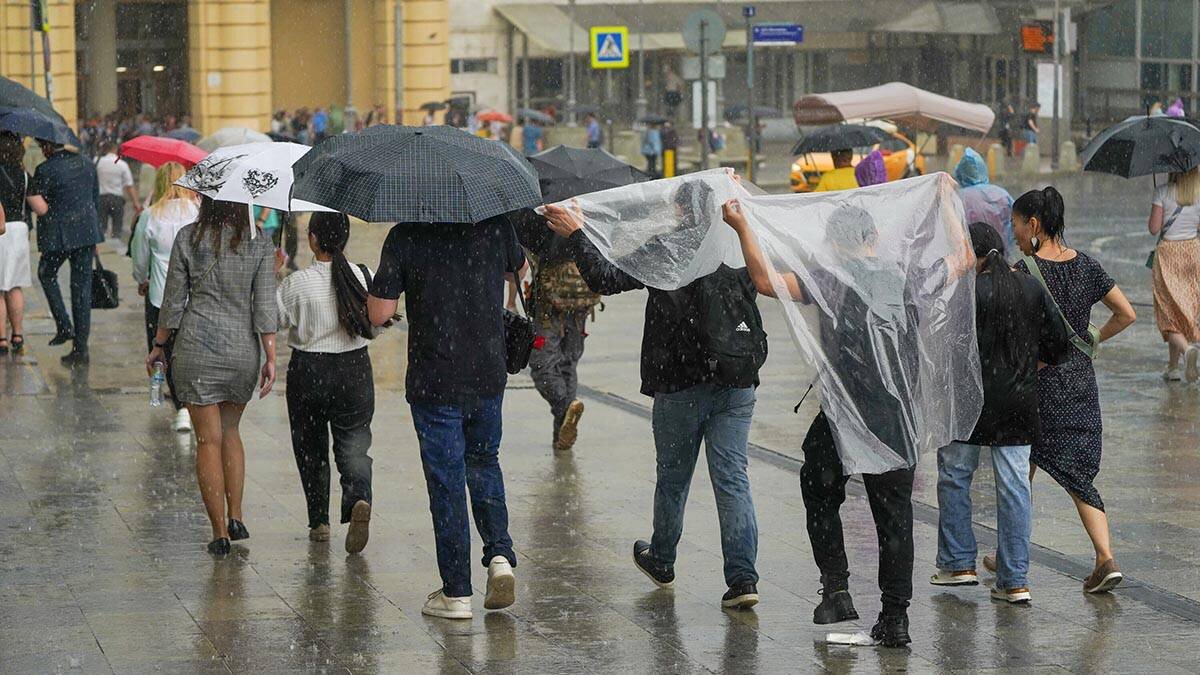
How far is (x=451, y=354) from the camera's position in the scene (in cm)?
699

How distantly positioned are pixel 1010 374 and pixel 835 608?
1.17 m

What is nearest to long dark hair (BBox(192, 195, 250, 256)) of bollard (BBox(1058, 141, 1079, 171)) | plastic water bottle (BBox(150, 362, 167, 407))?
plastic water bottle (BBox(150, 362, 167, 407))

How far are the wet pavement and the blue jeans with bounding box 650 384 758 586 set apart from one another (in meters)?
0.25

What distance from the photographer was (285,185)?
27.0ft

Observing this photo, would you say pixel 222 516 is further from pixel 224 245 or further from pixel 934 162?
pixel 934 162

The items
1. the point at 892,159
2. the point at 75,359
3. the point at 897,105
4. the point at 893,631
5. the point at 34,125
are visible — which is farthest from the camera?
the point at 892,159

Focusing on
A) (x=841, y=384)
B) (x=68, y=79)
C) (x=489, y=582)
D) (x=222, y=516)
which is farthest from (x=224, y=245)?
(x=68, y=79)

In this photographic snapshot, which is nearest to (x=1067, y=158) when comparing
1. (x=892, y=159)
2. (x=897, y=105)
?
(x=892, y=159)

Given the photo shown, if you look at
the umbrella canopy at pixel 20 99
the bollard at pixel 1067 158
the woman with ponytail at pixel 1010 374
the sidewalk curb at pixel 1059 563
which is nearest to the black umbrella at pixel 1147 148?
the sidewalk curb at pixel 1059 563

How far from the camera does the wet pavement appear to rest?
21.6ft

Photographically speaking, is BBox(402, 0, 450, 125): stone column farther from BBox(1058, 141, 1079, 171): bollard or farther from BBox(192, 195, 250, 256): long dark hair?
BBox(192, 195, 250, 256): long dark hair

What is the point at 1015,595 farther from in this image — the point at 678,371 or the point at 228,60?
the point at 228,60

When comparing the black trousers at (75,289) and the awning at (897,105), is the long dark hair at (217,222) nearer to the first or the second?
the black trousers at (75,289)

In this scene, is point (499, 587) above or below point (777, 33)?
below
